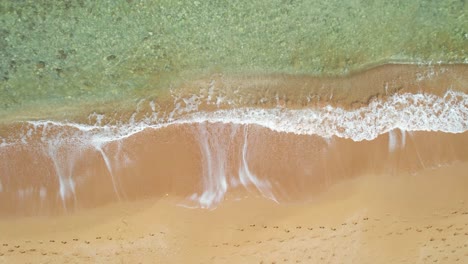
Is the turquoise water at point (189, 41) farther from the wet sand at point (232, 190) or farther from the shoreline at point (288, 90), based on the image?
the wet sand at point (232, 190)

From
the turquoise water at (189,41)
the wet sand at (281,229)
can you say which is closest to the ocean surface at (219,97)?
the turquoise water at (189,41)

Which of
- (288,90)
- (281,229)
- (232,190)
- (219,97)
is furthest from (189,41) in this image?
(281,229)

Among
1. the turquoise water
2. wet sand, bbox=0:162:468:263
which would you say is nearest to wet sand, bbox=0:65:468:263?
wet sand, bbox=0:162:468:263

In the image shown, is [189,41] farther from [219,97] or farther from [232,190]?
[232,190]

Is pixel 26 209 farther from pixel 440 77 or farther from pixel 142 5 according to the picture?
pixel 440 77

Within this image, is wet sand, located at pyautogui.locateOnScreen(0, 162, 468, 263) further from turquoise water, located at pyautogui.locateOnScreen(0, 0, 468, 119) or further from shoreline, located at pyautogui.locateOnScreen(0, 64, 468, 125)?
turquoise water, located at pyautogui.locateOnScreen(0, 0, 468, 119)
